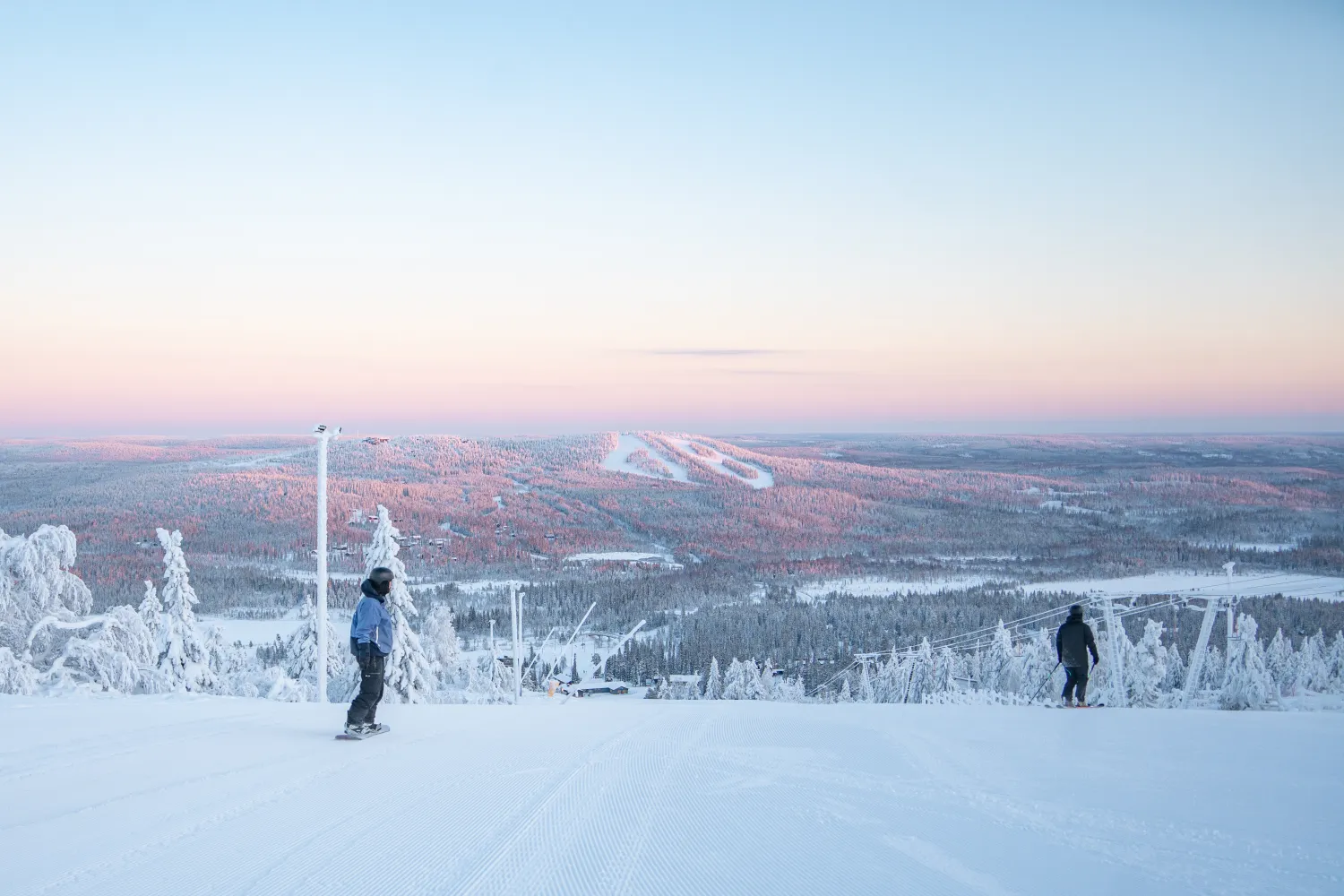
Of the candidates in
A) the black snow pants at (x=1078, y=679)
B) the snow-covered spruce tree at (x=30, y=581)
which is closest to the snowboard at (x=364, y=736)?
the black snow pants at (x=1078, y=679)

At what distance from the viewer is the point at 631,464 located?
14962cm

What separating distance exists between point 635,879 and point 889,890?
1289mm

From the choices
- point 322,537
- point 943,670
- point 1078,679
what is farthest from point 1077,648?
point 943,670

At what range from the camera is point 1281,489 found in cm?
6166

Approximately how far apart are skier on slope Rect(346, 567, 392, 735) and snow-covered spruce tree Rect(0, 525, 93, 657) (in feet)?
40.8

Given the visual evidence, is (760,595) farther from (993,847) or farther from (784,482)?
(993,847)

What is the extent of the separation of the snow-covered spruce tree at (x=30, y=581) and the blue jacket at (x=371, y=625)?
1252cm

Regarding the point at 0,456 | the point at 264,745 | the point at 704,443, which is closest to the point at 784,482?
the point at 704,443

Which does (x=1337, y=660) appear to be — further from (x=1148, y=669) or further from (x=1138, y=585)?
(x=1138, y=585)

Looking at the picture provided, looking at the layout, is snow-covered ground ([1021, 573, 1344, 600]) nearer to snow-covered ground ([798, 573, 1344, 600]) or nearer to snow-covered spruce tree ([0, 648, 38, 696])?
snow-covered ground ([798, 573, 1344, 600])

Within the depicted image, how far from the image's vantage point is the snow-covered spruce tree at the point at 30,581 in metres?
16.2

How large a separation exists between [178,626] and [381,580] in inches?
611

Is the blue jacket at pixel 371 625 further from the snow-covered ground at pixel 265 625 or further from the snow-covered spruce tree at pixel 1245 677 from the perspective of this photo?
the snow-covered ground at pixel 265 625

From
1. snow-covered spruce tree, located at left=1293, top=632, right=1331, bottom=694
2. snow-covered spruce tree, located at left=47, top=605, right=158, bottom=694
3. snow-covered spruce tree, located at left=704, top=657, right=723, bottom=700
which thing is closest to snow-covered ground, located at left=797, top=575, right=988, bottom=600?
snow-covered spruce tree, located at left=704, top=657, right=723, bottom=700
